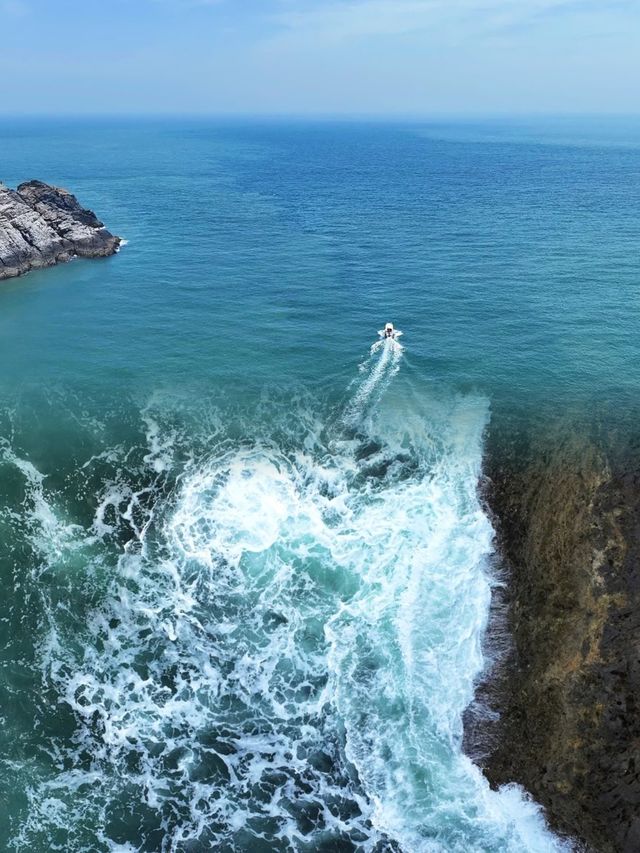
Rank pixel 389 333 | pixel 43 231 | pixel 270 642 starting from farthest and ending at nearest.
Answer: pixel 43 231, pixel 389 333, pixel 270 642

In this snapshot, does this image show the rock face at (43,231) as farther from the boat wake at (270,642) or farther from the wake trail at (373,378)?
the wake trail at (373,378)

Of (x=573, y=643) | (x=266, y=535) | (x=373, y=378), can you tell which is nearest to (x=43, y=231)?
(x=373, y=378)

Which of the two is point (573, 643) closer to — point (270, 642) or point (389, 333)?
point (270, 642)

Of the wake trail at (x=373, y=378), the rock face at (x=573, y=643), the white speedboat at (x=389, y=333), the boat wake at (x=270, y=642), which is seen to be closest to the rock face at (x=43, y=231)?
the boat wake at (x=270, y=642)

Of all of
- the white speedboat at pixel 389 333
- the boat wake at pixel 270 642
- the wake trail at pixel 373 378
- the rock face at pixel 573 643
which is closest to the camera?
the boat wake at pixel 270 642

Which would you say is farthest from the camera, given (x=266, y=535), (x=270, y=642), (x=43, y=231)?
(x=43, y=231)

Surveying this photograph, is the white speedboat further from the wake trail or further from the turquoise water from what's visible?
→ the turquoise water

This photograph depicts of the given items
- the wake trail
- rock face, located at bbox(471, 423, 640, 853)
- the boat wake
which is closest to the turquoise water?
the boat wake
